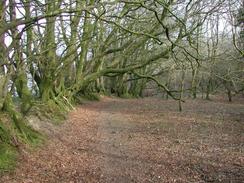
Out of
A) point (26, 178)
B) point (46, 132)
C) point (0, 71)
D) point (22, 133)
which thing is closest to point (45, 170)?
point (26, 178)

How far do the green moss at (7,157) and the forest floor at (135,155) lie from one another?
18cm

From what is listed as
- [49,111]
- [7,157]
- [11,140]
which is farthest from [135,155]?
[49,111]

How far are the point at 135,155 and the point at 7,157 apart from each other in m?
3.44

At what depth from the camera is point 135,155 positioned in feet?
35.9

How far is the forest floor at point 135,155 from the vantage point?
871 cm

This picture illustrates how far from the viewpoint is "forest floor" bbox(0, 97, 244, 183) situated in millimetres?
8706

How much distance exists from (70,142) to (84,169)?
11.5 feet

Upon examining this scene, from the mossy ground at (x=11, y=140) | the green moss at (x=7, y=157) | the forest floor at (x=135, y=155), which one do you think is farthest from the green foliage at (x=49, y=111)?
the green moss at (x=7, y=157)

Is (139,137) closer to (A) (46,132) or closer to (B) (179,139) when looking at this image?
(B) (179,139)

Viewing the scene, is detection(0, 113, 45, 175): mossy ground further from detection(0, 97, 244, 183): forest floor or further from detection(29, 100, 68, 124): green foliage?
detection(29, 100, 68, 124): green foliage

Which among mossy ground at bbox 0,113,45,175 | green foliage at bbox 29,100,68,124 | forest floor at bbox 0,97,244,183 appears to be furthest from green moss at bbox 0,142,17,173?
green foliage at bbox 29,100,68,124

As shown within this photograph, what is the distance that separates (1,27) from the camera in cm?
766

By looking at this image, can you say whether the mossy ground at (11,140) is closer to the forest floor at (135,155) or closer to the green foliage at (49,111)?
the forest floor at (135,155)

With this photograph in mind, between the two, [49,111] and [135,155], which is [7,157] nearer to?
[135,155]
